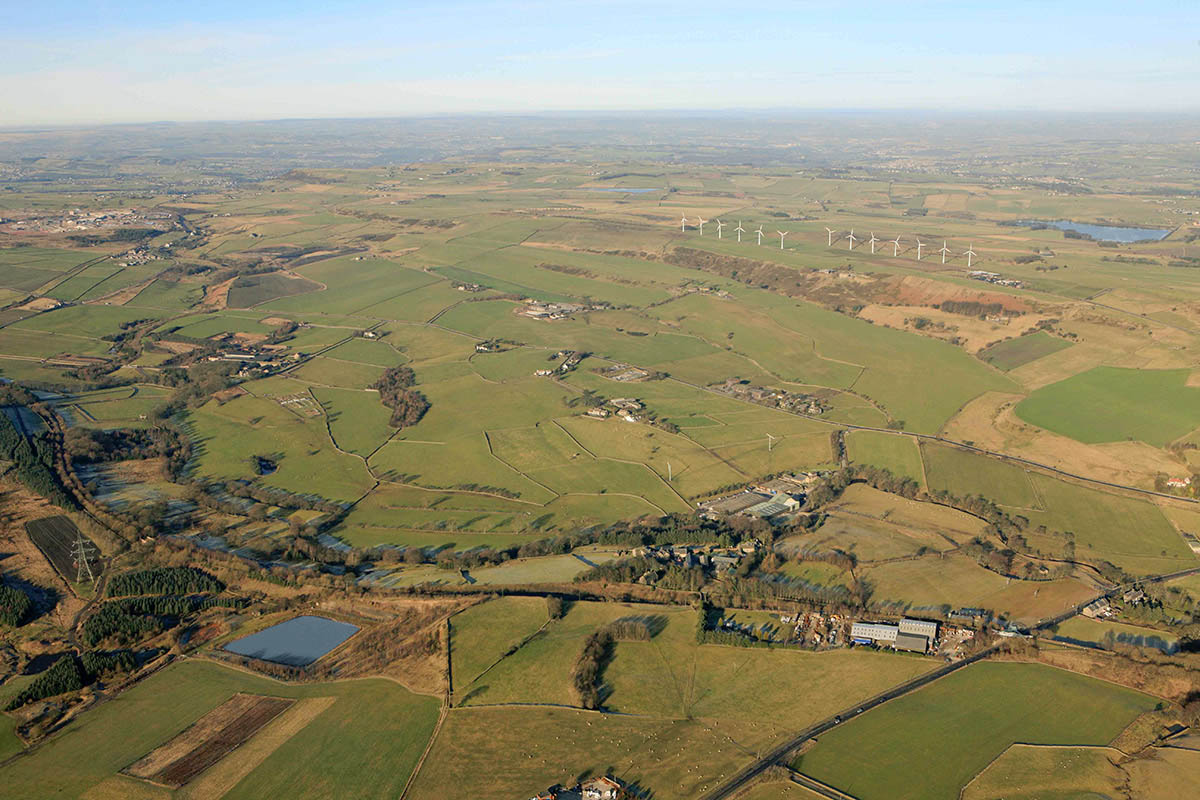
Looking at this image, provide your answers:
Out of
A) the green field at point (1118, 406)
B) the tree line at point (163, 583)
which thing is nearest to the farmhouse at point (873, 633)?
the green field at point (1118, 406)

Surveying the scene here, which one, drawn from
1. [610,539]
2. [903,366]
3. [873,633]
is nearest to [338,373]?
[610,539]

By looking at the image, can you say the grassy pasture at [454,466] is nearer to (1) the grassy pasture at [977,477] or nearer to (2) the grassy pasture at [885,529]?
(2) the grassy pasture at [885,529]

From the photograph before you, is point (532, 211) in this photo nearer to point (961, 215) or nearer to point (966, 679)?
point (961, 215)

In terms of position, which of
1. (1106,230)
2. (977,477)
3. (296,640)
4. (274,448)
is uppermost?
(1106,230)

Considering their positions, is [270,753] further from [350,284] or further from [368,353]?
[350,284]

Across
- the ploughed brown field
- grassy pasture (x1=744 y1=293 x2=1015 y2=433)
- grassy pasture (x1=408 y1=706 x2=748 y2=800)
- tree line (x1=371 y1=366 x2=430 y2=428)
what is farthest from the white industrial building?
tree line (x1=371 y1=366 x2=430 y2=428)

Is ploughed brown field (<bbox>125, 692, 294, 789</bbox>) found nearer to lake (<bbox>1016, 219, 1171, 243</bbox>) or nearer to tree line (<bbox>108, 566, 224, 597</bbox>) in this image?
tree line (<bbox>108, 566, 224, 597</bbox>)
